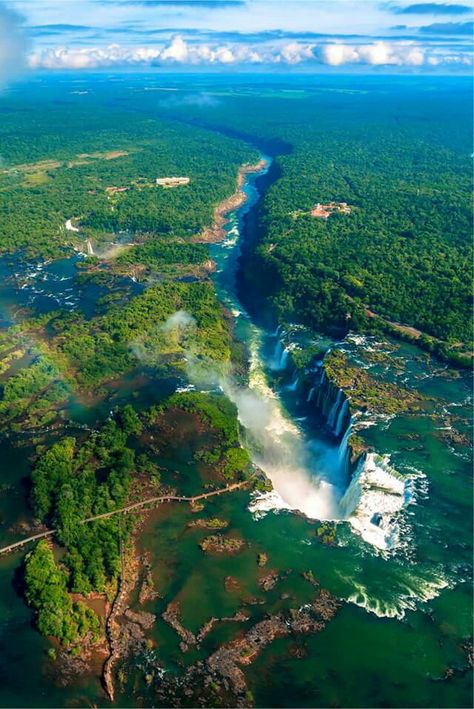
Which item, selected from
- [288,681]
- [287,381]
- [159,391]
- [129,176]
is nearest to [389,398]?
[287,381]

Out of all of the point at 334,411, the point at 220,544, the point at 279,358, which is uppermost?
the point at 279,358

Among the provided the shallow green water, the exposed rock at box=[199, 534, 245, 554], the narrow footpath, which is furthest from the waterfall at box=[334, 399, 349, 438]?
the exposed rock at box=[199, 534, 245, 554]

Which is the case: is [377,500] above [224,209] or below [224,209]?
below

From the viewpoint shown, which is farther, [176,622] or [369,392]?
[369,392]

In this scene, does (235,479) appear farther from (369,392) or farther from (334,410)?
(369,392)

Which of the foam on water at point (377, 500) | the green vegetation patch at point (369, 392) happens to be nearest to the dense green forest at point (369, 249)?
→ the green vegetation patch at point (369, 392)

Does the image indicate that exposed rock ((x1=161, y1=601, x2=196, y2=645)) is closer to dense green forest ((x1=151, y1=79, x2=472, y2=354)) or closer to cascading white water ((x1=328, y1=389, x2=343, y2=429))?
cascading white water ((x1=328, y1=389, x2=343, y2=429))

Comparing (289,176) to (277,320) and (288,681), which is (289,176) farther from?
(288,681)

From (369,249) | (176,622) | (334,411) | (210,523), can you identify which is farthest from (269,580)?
(369,249)

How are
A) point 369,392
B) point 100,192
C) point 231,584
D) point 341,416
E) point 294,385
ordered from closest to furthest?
point 231,584, point 341,416, point 369,392, point 294,385, point 100,192
